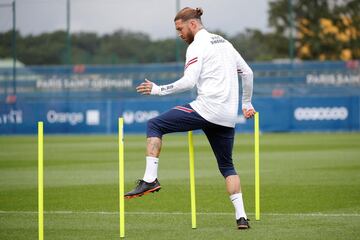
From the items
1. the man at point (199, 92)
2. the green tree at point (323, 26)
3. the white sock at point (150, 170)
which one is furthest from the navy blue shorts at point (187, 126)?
the green tree at point (323, 26)

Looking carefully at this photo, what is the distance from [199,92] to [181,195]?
14.5 feet

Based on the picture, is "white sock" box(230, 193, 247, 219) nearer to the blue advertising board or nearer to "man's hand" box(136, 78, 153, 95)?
"man's hand" box(136, 78, 153, 95)

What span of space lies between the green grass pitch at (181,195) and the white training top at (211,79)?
1.30 metres

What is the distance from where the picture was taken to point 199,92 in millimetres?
10148

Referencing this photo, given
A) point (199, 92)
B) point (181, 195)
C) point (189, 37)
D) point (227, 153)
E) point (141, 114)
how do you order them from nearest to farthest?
1. point (199, 92)
2. point (189, 37)
3. point (227, 153)
4. point (181, 195)
5. point (141, 114)

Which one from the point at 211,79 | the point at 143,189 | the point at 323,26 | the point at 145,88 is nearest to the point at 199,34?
the point at 211,79

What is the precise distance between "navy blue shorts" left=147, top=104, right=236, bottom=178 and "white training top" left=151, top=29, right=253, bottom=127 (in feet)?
0.29

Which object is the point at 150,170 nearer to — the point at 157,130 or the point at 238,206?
A: the point at 157,130

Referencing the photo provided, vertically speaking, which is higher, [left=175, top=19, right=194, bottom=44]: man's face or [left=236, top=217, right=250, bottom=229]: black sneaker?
[left=175, top=19, right=194, bottom=44]: man's face

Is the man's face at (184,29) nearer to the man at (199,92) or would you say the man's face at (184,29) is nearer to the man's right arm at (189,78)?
the man at (199,92)

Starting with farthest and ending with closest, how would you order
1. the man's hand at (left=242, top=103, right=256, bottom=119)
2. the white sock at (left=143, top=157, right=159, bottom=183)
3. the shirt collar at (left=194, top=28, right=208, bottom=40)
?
the man's hand at (left=242, top=103, right=256, bottom=119) < the shirt collar at (left=194, top=28, right=208, bottom=40) < the white sock at (left=143, top=157, right=159, bottom=183)

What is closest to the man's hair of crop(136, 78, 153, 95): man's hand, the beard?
the beard

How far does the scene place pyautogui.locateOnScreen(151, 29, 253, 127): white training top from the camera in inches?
391

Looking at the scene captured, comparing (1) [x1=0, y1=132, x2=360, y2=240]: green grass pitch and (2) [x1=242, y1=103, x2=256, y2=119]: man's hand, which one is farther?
(2) [x1=242, y1=103, x2=256, y2=119]: man's hand
